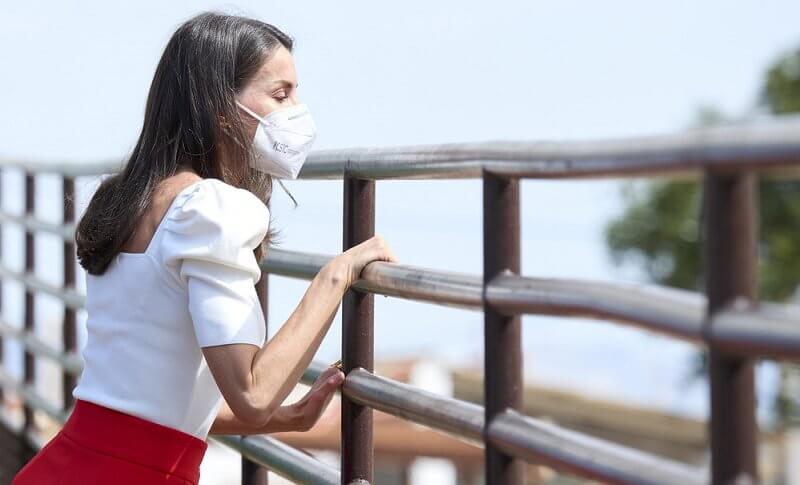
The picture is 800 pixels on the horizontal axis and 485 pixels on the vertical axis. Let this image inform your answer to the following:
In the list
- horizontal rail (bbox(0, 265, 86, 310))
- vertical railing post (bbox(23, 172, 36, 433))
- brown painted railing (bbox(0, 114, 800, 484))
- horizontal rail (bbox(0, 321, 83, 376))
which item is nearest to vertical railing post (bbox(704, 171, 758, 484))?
brown painted railing (bbox(0, 114, 800, 484))

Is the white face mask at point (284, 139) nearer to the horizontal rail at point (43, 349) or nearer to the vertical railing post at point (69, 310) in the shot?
the horizontal rail at point (43, 349)

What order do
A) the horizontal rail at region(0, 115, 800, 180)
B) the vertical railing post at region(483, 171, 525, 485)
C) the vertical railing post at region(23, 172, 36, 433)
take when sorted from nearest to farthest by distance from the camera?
1. the horizontal rail at region(0, 115, 800, 180)
2. the vertical railing post at region(483, 171, 525, 485)
3. the vertical railing post at region(23, 172, 36, 433)

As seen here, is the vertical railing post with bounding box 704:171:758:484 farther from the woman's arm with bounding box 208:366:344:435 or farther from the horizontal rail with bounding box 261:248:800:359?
A: the woman's arm with bounding box 208:366:344:435

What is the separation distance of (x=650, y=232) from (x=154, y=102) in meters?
38.3

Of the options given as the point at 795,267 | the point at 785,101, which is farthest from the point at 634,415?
the point at 785,101

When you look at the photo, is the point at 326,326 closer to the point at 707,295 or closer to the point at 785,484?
the point at 707,295

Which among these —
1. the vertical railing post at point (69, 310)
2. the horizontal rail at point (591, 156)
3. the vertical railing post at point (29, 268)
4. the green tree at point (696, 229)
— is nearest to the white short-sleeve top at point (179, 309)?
the horizontal rail at point (591, 156)

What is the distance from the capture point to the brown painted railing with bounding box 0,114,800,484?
1.38m

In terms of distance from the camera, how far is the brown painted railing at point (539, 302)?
1.38m

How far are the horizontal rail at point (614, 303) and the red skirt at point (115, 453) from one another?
1.44 feet

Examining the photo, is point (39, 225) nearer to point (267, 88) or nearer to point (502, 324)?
point (267, 88)

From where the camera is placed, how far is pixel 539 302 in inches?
69.9

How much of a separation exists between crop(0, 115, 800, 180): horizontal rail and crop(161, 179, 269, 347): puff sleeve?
277 mm

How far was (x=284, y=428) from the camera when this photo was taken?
254 centimetres
